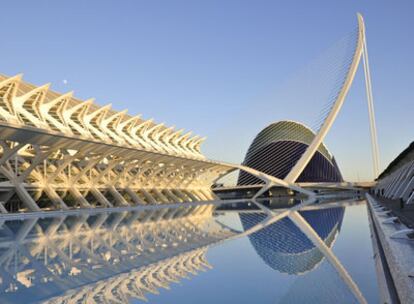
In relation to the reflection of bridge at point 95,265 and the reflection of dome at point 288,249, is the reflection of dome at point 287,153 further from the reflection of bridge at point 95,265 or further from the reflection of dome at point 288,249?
the reflection of bridge at point 95,265

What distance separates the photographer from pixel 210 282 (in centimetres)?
493

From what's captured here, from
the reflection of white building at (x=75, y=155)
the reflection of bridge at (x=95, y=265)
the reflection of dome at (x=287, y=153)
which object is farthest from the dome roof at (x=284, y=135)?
the reflection of bridge at (x=95, y=265)

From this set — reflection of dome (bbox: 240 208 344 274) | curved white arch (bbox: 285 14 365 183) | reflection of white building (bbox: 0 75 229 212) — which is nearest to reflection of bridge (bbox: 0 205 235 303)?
reflection of dome (bbox: 240 208 344 274)

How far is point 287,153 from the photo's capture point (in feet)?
203

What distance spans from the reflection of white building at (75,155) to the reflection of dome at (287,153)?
53.0 ft

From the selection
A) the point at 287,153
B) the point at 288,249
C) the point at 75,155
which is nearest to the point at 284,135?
the point at 287,153

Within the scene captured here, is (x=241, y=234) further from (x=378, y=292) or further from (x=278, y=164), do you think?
(x=278, y=164)

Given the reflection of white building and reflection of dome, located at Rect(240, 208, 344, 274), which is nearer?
reflection of dome, located at Rect(240, 208, 344, 274)

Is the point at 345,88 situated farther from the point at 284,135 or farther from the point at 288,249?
the point at 288,249

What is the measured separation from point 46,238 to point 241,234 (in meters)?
4.72

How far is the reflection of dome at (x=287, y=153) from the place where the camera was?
2386 inches

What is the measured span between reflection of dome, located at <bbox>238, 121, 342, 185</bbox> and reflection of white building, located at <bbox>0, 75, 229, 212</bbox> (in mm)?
16150

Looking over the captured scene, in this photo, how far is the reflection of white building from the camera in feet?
68.8

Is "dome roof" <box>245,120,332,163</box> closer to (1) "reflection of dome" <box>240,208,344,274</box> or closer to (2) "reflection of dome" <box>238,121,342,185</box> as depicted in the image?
(2) "reflection of dome" <box>238,121,342,185</box>
